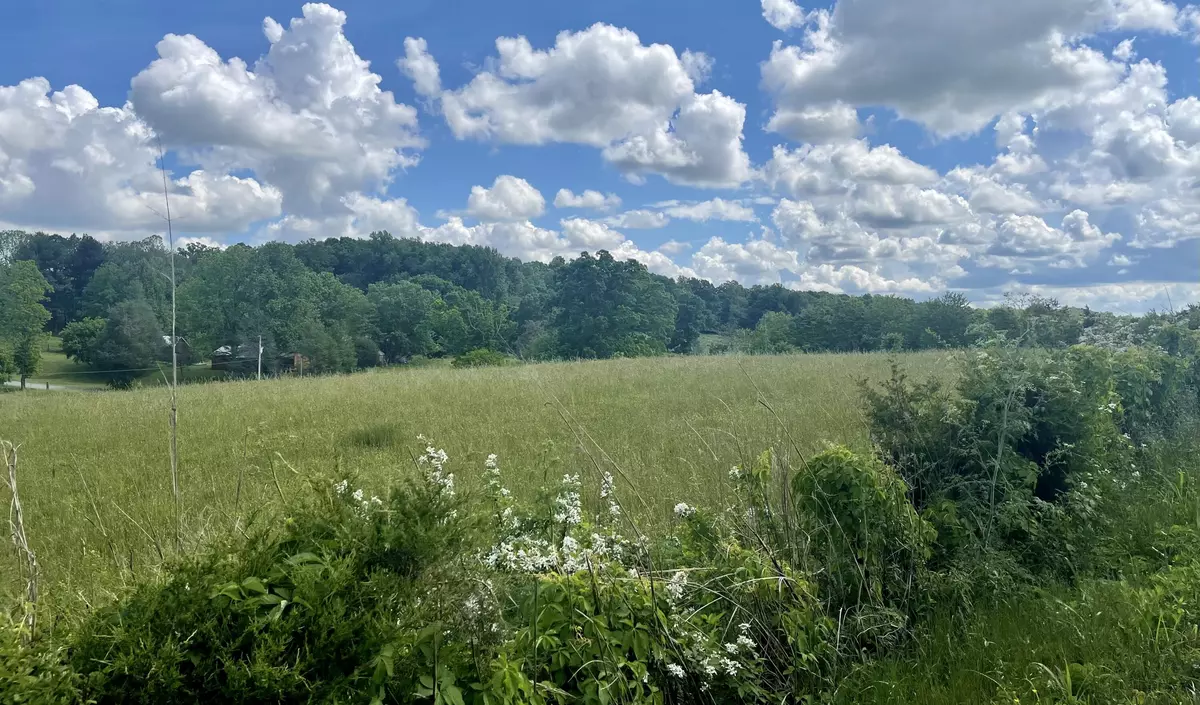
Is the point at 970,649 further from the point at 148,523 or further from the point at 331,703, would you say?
the point at 148,523

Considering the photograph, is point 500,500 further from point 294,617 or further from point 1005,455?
point 1005,455

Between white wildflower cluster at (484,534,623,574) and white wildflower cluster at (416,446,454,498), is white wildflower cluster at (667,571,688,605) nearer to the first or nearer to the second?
white wildflower cluster at (484,534,623,574)

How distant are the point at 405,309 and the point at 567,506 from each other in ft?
206

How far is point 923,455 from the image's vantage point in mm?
5266

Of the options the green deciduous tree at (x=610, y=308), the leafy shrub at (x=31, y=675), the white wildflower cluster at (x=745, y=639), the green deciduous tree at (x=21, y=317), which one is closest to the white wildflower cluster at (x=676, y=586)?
the white wildflower cluster at (x=745, y=639)

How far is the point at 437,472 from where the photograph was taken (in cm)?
329

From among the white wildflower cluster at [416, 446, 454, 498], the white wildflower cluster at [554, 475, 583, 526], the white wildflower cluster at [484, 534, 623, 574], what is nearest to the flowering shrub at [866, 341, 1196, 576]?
the white wildflower cluster at [554, 475, 583, 526]

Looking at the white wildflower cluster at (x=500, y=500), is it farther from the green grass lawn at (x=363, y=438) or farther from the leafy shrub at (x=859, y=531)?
the leafy shrub at (x=859, y=531)

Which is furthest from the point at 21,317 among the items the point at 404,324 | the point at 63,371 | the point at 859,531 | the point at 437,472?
the point at 859,531

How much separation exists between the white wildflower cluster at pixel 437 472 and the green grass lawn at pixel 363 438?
166 millimetres

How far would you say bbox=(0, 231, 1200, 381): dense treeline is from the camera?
130 ft

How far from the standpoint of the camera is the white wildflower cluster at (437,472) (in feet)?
8.77

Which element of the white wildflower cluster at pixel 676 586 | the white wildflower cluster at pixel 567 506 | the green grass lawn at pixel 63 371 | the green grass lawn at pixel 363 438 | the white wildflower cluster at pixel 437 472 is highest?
the white wildflower cluster at pixel 437 472

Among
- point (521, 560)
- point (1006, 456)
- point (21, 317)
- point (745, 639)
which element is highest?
point (21, 317)
